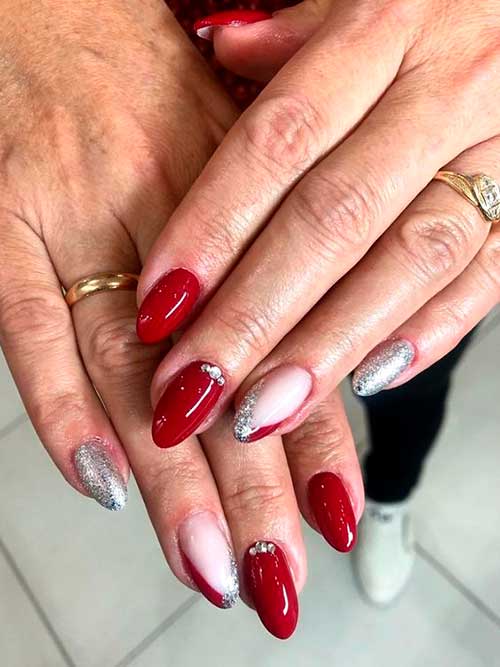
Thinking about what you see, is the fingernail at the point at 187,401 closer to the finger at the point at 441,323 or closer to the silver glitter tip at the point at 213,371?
the silver glitter tip at the point at 213,371

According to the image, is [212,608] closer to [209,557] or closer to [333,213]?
[209,557]

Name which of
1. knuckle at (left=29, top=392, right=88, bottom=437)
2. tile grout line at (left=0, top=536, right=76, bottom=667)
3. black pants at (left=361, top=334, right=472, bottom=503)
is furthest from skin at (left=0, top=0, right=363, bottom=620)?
tile grout line at (left=0, top=536, right=76, bottom=667)

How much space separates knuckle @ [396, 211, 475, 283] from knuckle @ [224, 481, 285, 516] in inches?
7.0

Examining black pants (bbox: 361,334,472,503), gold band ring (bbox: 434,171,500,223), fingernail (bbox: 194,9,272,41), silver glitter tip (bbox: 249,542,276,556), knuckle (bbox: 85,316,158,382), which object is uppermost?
fingernail (bbox: 194,9,272,41)

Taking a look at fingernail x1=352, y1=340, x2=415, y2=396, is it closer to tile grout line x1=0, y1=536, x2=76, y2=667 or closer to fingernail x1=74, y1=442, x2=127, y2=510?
fingernail x1=74, y1=442, x2=127, y2=510

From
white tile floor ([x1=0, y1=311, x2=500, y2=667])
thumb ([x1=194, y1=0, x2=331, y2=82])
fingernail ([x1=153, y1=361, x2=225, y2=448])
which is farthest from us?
white tile floor ([x1=0, y1=311, x2=500, y2=667])

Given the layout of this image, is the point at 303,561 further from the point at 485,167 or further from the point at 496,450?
the point at 496,450

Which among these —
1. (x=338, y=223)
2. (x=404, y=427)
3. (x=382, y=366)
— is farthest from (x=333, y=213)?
(x=404, y=427)

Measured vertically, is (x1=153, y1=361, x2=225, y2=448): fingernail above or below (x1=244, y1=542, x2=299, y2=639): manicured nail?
above

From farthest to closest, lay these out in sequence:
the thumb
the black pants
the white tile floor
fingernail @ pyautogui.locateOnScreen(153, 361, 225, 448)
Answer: the white tile floor < the black pants < the thumb < fingernail @ pyautogui.locateOnScreen(153, 361, 225, 448)

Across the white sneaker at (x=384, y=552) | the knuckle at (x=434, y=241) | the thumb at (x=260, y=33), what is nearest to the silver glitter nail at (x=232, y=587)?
the knuckle at (x=434, y=241)

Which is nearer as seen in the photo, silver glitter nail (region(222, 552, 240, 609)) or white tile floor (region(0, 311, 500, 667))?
silver glitter nail (region(222, 552, 240, 609))

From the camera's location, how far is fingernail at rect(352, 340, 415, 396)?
0.52 meters

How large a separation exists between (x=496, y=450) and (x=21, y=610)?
0.85 metres
